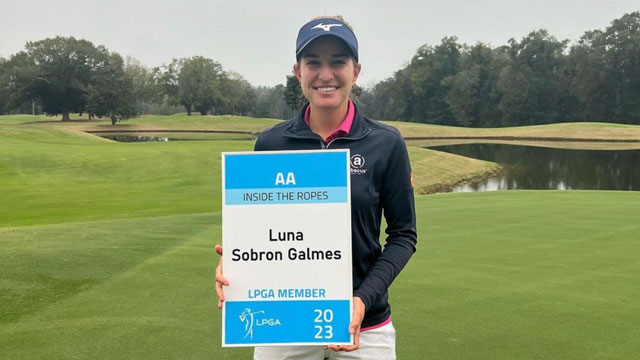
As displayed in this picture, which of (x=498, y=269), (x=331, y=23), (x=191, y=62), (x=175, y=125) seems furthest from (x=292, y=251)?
(x=191, y=62)

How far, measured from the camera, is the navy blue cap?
77.8 inches

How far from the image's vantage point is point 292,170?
6.15 feet

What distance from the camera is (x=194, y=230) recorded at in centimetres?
800

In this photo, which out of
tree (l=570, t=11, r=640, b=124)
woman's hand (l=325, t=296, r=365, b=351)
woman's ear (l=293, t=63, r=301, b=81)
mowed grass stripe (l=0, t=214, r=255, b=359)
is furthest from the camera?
tree (l=570, t=11, r=640, b=124)

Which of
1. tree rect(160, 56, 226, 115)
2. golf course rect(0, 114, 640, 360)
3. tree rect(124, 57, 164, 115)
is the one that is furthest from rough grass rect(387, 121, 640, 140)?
golf course rect(0, 114, 640, 360)

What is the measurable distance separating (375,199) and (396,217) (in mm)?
113

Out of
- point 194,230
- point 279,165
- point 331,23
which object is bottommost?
point 194,230

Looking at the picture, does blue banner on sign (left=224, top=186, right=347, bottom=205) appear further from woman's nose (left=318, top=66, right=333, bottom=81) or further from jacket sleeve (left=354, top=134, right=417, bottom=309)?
woman's nose (left=318, top=66, right=333, bottom=81)

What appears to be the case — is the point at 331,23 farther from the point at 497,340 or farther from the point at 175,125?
the point at 175,125

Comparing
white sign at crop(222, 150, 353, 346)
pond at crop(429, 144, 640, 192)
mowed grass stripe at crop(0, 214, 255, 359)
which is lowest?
pond at crop(429, 144, 640, 192)

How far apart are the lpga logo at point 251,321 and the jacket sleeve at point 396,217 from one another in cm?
35

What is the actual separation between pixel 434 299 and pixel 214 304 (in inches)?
68.2

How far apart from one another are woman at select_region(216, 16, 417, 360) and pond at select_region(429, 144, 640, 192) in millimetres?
19994

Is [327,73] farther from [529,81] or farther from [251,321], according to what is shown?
[529,81]
